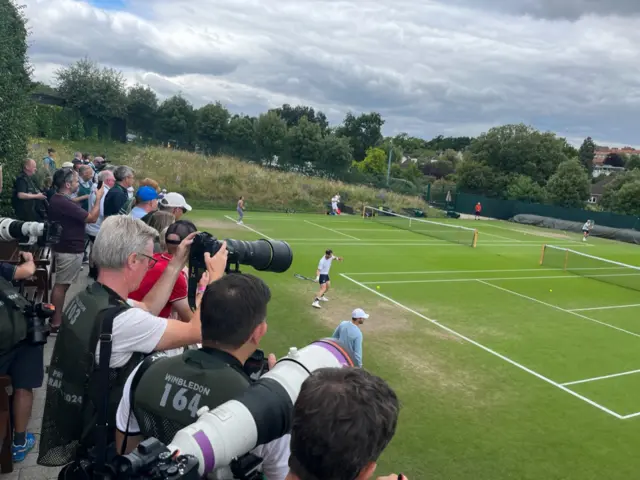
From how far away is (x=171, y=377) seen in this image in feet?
7.71

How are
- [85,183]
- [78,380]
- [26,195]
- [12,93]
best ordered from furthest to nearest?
[85,183] < [12,93] < [26,195] < [78,380]

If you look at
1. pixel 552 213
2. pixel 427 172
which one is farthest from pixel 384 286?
pixel 427 172

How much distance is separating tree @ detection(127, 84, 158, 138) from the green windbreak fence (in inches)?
1313

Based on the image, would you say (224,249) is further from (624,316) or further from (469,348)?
(624,316)

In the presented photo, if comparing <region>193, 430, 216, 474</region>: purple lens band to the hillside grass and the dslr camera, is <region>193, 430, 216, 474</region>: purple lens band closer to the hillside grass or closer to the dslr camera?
the dslr camera

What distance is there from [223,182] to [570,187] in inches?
1400

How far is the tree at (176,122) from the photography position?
56.3 m

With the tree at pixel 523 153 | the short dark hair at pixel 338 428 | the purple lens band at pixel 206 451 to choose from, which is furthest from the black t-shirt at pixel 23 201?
the tree at pixel 523 153

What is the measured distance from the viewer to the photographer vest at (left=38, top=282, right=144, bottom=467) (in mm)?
2869

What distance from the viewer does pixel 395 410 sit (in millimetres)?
1873

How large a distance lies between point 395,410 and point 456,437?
6343 mm

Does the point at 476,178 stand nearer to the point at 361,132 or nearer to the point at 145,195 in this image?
the point at 361,132

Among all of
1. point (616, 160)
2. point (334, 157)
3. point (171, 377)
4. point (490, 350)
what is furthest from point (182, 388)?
point (616, 160)

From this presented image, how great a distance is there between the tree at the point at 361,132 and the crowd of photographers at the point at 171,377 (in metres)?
75.1
